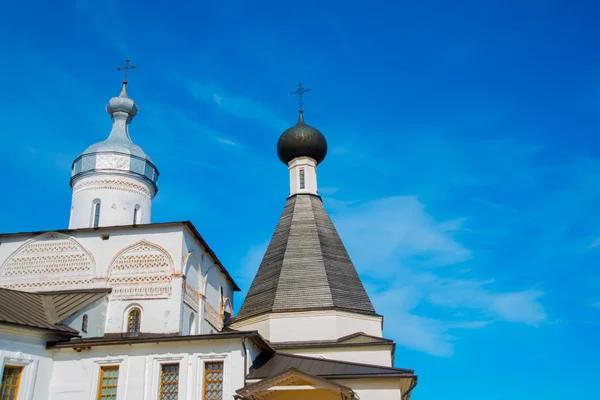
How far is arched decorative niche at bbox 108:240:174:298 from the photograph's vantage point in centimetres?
1670

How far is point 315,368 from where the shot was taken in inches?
576

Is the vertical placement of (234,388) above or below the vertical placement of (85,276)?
below

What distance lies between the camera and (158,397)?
13797 millimetres

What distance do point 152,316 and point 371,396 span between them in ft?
19.7

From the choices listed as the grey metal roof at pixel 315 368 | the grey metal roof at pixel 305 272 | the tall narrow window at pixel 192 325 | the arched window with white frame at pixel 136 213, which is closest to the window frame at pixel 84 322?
the tall narrow window at pixel 192 325

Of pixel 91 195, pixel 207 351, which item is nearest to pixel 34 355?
pixel 207 351

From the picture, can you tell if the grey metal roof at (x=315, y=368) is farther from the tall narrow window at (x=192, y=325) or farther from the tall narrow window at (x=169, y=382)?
the tall narrow window at (x=192, y=325)

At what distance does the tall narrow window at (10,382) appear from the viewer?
13.5 metres

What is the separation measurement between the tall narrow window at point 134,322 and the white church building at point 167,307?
0.04 metres

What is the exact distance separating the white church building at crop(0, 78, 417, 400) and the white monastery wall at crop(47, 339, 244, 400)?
24mm

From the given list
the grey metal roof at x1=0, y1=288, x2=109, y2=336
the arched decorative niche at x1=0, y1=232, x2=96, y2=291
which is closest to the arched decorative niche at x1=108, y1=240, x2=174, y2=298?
the grey metal roof at x1=0, y1=288, x2=109, y2=336

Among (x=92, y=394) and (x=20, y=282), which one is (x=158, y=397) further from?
(x=20, y=282)

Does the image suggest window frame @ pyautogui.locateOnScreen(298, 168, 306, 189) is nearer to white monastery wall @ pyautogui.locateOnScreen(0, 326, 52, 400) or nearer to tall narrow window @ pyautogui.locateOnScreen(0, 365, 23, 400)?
white monastery wall @ pyautogui.locateOnScreen(0, 326, 52, 400)

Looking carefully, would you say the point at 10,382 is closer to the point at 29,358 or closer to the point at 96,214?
the point at 29,358
